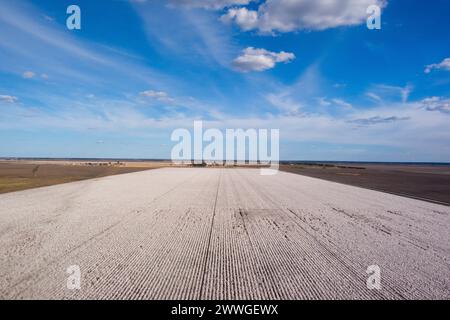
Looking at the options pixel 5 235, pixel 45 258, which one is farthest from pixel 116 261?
pixel 5 235

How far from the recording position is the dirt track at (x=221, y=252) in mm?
4352

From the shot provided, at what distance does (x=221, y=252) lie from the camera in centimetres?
612

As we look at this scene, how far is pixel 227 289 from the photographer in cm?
436
